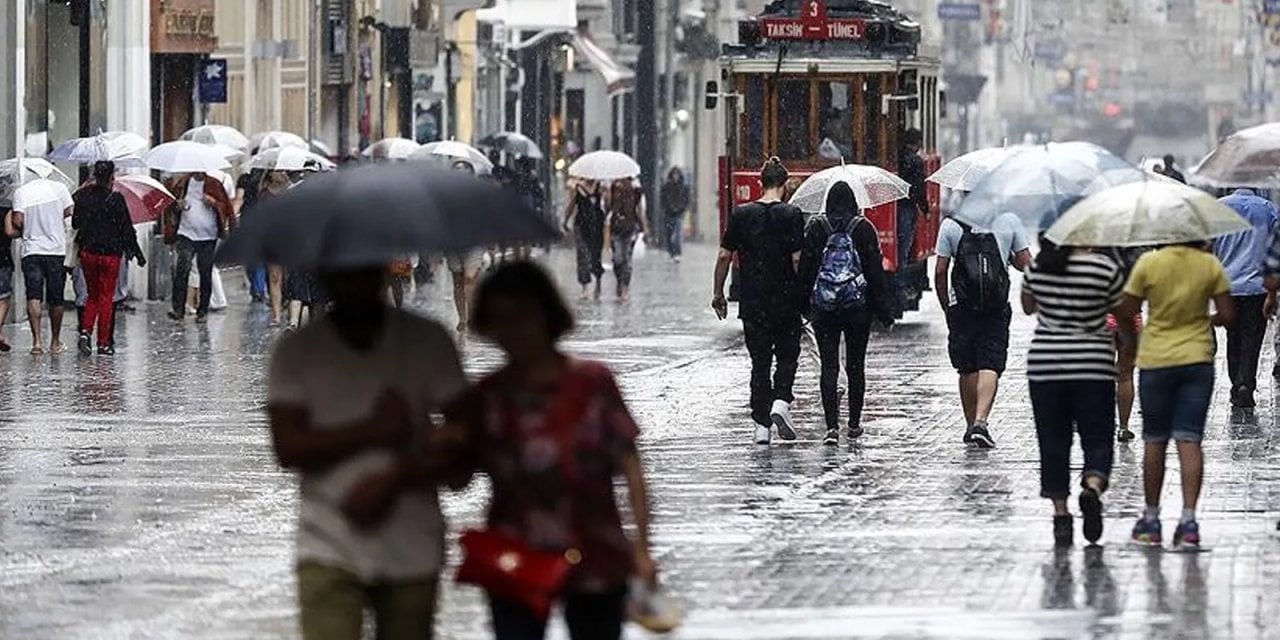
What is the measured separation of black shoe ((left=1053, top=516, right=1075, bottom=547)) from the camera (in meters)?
14.4

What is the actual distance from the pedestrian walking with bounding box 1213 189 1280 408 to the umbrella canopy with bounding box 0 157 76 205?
10286mm

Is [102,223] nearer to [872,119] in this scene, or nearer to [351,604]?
[872,119]

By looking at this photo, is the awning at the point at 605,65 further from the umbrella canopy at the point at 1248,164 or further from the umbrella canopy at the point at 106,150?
the umbrella canopy at the point at 1248,164

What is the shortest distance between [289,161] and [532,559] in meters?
25.9

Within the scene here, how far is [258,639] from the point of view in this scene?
11.7m

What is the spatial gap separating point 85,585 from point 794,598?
284cm

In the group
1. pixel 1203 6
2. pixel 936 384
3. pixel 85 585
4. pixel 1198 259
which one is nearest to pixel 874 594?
pixel 1198 259

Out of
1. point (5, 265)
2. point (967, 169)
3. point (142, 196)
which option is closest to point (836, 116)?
point (142, 196)

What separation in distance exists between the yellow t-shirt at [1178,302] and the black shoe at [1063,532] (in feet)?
3.04

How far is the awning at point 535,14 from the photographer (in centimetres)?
6178

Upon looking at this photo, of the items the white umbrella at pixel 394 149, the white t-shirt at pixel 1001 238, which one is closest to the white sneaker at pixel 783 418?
the white t-shirt at pixel 1001 238

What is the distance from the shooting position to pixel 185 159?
107ft

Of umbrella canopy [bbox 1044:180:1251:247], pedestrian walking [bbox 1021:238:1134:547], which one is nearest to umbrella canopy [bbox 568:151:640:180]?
umbrella canopy [bbox 1044:180:1251:247]

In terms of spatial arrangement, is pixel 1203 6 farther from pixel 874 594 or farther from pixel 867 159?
pixel 874 594
